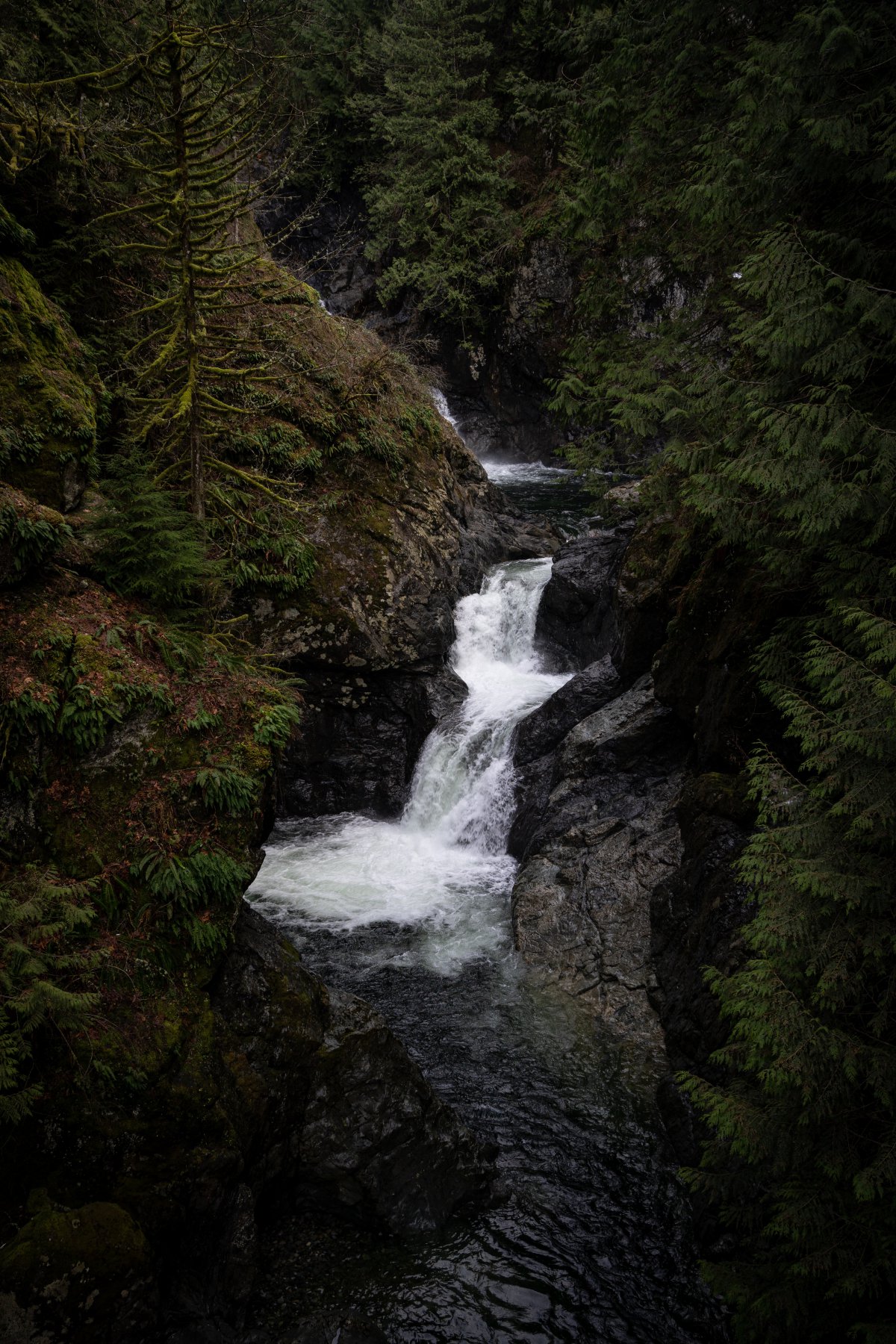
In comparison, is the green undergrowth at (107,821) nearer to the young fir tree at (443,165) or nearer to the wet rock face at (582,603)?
the wet rock face at (582,603)

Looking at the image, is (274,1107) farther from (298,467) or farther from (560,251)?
(560,251)

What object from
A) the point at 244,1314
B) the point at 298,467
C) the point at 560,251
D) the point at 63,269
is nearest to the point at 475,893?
the point at 244,1314

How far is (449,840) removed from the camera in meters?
13.2

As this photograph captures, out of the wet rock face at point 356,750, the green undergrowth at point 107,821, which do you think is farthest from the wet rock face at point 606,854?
the green undergrowth at point 107,821

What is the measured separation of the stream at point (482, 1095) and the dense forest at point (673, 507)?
91cm

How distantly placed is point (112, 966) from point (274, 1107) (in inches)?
75.0

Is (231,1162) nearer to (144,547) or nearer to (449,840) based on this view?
(144,547)

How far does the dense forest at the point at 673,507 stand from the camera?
4.44m

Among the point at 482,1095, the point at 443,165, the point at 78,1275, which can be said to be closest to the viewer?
the point at 78,1275

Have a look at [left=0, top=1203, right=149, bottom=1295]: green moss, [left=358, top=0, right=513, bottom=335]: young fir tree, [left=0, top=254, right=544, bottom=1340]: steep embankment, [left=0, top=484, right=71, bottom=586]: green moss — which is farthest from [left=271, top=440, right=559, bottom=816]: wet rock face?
[left=358, top=0, right=513, bottom=335]: young fir tree

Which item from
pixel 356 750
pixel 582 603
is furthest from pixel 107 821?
pixel 582 603

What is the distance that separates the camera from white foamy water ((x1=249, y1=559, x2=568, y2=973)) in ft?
35.1

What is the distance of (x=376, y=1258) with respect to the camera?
5.63 meters

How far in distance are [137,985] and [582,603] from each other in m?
12.3
